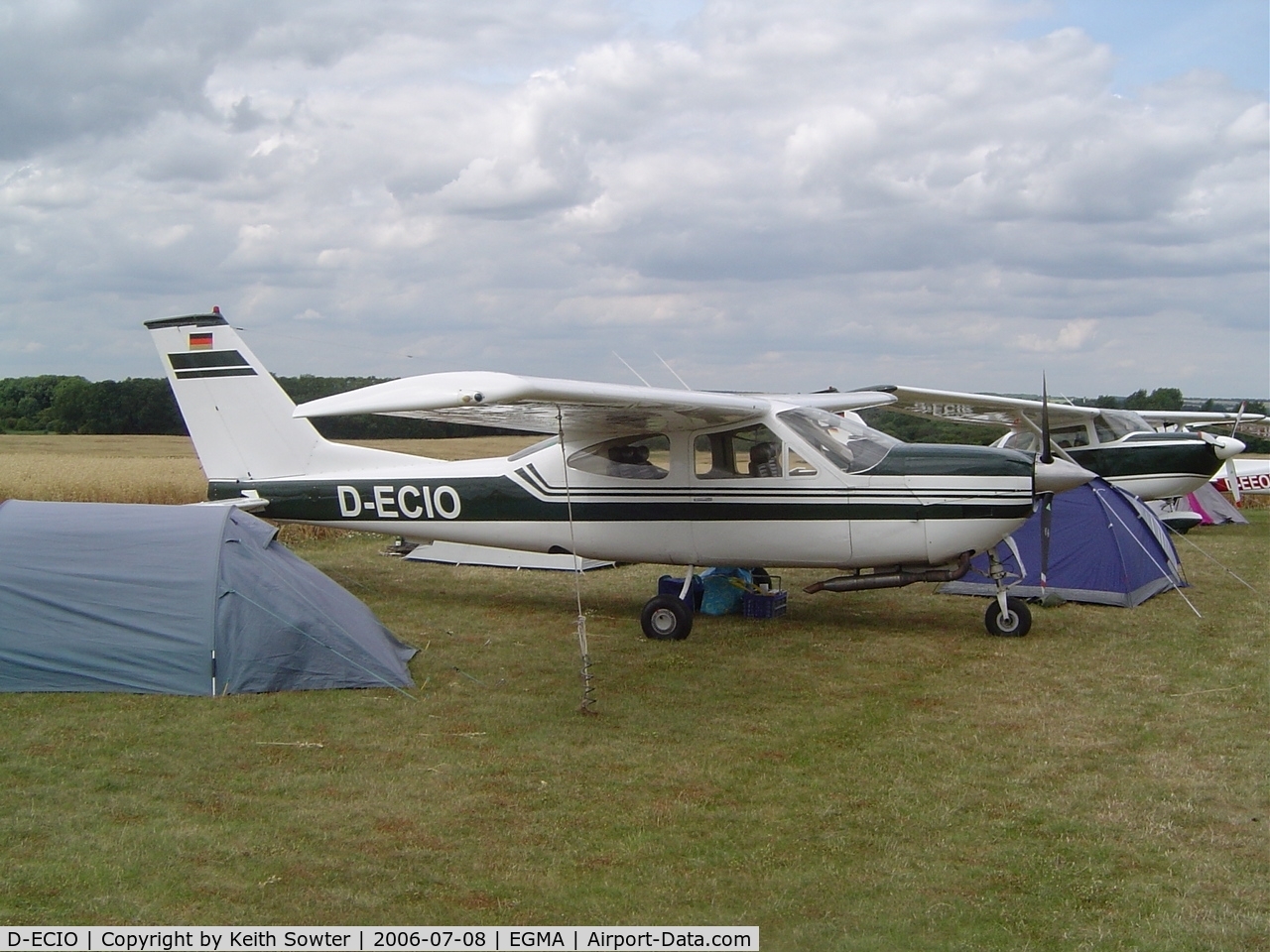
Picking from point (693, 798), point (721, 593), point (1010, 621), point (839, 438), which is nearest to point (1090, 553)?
point (1010, 621)

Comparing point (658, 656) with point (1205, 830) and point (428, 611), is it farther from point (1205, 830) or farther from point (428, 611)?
point (1205, 830)

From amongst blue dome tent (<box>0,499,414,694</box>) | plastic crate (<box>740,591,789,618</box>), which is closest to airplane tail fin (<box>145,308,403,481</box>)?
blue dome tent (<box>0,499,414,694</box>)

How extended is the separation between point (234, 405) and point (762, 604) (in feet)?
20.6

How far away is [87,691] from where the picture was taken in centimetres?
690

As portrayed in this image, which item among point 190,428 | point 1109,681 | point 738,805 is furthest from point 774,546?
point 190,428

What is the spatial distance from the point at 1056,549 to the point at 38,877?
10.3 metres

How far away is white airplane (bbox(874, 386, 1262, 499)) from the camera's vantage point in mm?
16469

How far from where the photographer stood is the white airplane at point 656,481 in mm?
9195

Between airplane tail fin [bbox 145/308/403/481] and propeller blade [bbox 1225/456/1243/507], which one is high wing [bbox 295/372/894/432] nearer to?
airplane tail fin [bbox 145/308/403/481]

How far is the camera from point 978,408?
1623 centimetres

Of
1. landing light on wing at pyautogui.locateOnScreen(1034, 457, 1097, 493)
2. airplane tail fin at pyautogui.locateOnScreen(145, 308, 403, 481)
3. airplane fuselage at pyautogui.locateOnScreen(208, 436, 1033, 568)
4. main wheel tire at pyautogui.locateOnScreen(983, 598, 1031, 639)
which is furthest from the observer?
airplane tail fin at pyautogui.locateOnScreen(145, 308, 403, 481)

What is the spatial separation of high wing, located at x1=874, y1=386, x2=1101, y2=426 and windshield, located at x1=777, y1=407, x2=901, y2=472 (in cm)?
369

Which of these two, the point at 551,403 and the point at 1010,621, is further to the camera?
the point at 1010,621
